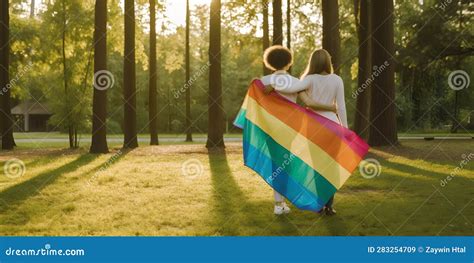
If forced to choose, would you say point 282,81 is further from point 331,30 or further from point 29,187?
point 331,30

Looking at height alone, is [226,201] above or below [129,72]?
below

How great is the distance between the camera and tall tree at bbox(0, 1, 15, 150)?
75.9 ft

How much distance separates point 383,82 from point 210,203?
12286 millimetres

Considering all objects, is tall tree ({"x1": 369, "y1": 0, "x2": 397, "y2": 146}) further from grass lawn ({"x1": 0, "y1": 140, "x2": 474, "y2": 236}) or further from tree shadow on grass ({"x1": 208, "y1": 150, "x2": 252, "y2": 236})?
tree shadow on grass ({"x1": 208, "y1": 150, "x2": 252, "y2": 236})

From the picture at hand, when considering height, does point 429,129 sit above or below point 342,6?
below

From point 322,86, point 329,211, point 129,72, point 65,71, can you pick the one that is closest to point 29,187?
point 329,211

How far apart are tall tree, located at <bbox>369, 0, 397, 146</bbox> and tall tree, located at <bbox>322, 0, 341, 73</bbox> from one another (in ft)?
10.7

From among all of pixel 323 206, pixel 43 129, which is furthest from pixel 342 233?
pixel 43 129

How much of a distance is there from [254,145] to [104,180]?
513cm

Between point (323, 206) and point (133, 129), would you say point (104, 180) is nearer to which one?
point (323, 206)

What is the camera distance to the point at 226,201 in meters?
9.15

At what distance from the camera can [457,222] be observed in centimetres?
725

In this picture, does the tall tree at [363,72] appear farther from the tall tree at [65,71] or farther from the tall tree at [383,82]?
the tall tree at [65,71]

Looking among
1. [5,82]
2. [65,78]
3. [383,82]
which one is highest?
[65,78]
